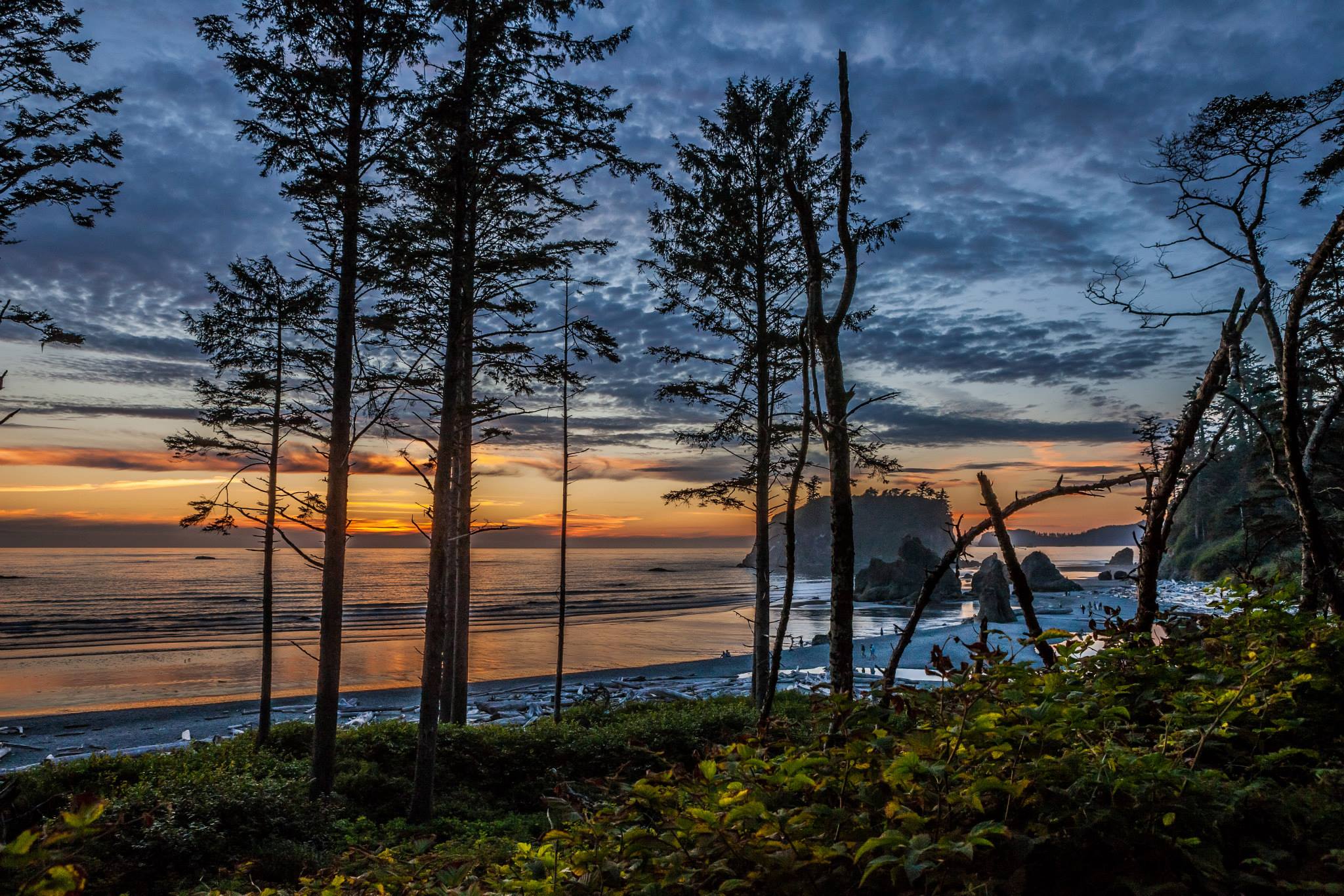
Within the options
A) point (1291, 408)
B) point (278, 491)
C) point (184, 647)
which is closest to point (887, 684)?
point (1291, 408)

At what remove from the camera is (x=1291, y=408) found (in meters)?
5.06

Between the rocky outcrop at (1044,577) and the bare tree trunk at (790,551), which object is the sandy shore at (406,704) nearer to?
the bare tree trunk at (790,551)

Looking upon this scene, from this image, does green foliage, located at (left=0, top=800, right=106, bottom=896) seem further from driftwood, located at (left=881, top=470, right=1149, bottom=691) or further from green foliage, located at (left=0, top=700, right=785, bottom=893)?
driftwood, located at (left=881, top=470, right=1149, bottom=691)

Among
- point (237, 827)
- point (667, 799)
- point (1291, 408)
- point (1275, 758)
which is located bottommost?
point (237, 827)

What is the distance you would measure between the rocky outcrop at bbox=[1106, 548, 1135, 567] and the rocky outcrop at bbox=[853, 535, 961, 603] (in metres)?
82.6

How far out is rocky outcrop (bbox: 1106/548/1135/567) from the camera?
125994 millimetres

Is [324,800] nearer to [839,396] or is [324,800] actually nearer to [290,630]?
[839,396]

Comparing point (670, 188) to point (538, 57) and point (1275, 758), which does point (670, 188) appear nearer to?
point (538, 57)

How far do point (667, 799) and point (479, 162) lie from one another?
395 inches

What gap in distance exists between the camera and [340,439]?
1008cm

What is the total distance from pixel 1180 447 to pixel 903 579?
61.3m

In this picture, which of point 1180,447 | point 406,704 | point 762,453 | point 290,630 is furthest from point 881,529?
point 1180,447

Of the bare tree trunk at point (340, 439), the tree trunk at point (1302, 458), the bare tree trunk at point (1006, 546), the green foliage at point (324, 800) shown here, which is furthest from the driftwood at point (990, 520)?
the bare tree trunk at point (340, 439)

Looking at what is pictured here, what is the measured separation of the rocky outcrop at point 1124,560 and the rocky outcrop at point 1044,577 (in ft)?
228
